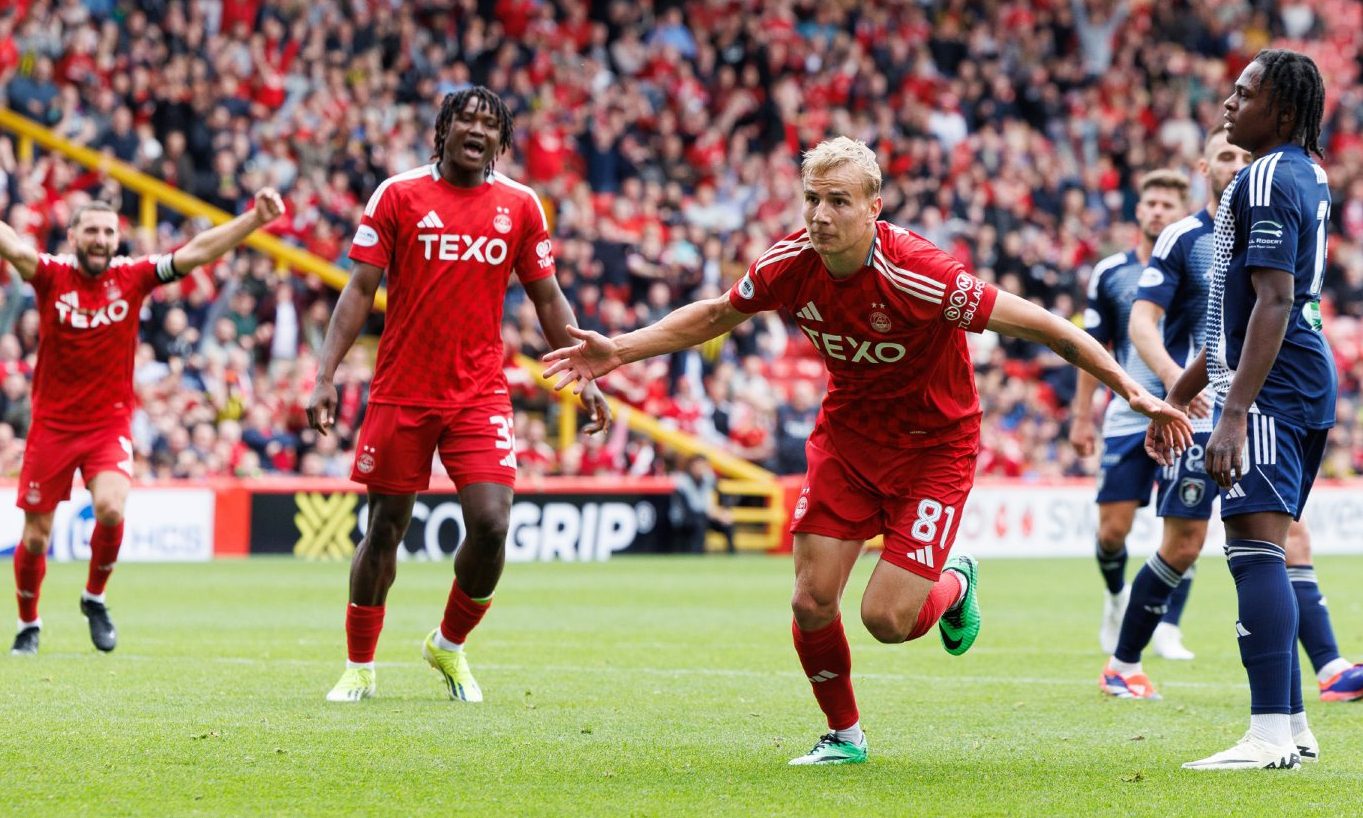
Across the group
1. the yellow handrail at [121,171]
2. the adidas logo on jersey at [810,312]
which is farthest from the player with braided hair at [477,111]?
the yellow handrail at [121,171]

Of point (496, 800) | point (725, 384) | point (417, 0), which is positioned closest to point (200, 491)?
point (725, 384)

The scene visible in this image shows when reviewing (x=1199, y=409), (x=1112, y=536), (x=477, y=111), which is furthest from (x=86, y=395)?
(x=1199, y=409)

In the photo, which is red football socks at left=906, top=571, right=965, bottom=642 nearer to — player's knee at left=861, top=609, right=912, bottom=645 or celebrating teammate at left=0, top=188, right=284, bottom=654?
player's knee at left=861, top=609, right=912, bottom=645

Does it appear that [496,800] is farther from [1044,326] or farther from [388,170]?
[388,170]

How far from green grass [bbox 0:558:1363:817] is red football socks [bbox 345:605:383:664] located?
0.25m

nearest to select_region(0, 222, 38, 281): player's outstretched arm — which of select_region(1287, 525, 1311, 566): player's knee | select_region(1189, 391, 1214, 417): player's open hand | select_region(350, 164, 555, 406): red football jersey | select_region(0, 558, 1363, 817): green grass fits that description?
select_region(0, 558, 1363, 817): green grass

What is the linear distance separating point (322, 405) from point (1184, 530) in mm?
4110

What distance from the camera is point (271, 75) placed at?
22953 millimetres

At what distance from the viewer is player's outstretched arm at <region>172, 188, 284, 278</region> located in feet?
29.0

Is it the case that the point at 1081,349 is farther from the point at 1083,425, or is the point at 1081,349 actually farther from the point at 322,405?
the point at 1083,425

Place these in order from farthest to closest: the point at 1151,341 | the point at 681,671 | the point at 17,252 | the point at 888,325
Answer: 1. the point at 681,671
2. the point at 17,252
3. the point at 1151,341
4. the point at 888,325

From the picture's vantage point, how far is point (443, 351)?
803 cm

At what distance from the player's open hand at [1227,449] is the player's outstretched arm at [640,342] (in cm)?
164

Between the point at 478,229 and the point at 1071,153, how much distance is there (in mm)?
24410
